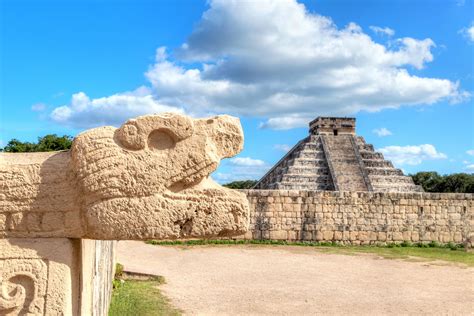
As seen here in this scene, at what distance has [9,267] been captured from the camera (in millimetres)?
2346

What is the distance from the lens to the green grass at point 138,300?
6.77 m

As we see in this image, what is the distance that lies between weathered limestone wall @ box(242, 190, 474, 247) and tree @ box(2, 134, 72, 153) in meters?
6.78

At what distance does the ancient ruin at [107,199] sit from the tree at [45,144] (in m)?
15.8

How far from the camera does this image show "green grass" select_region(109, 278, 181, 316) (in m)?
6.77

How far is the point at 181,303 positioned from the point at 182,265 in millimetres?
3917

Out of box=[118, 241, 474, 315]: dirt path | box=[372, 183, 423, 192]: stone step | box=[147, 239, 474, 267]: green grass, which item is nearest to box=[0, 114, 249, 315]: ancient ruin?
box=[118, 241, 474, 315]: dirt path

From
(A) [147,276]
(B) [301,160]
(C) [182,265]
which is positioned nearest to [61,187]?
(A) [147,276]

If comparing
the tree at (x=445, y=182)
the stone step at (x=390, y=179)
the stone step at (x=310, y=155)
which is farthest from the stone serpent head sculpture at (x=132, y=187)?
the tree at (x=445, y=182)

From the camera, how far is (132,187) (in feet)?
7.56

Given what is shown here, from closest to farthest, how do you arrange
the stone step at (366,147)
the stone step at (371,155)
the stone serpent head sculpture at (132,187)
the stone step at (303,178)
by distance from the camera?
the stone serpent head sculpture at (132,187) → the stone step at (303,178) → the stone step at (371,155) → the stone step at (366,147)

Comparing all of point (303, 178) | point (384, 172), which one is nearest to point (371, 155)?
point (384, 172)

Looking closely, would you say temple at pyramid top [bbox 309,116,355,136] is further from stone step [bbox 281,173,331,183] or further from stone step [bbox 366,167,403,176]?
stone step [bbox 281,173,331,183]

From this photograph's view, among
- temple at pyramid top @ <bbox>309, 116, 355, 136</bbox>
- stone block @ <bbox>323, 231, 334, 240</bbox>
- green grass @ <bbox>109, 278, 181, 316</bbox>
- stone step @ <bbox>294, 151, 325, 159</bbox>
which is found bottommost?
green grass @ <bbox>109, 278, 181, 316</bbox>

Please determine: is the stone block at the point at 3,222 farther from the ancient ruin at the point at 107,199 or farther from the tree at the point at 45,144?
the tree at the point at 45,144
